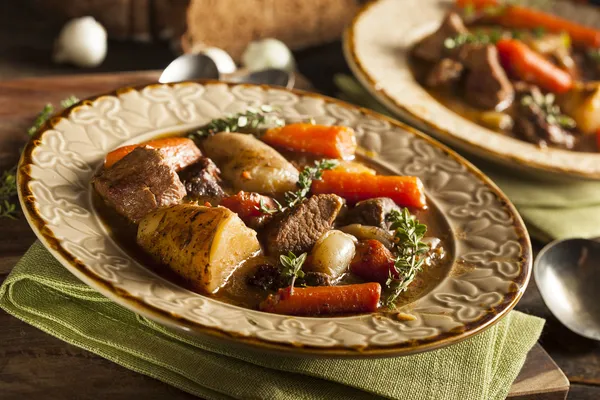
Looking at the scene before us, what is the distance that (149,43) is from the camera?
622 cm

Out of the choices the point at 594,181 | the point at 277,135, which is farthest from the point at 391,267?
the point at 594,181

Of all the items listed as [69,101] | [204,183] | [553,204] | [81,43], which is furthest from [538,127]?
[81,43]

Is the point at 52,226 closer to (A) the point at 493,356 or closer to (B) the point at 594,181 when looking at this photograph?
(A) the point at 493,356

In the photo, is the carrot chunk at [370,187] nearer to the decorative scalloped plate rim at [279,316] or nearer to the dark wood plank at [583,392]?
the decorative scalloped plate rim at [279,316]

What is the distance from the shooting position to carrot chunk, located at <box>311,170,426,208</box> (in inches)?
135

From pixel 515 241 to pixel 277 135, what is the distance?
1209 mm

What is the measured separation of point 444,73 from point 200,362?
10.6 feet

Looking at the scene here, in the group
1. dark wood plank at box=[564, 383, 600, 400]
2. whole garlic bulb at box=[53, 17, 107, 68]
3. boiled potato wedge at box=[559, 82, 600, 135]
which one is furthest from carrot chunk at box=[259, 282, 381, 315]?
whole garlic bulb at box=[53, 17, 107, 68]

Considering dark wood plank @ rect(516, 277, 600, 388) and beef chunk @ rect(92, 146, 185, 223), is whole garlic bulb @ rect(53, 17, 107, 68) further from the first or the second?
dark wood plank @ rect(516, 277, 600, 388)

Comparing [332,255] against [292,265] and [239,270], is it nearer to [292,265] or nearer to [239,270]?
[292,265]

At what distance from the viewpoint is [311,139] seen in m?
3.72

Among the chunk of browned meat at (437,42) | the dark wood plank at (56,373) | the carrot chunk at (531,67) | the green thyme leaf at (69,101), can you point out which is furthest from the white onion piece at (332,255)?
the carrot chunk at (531,67)

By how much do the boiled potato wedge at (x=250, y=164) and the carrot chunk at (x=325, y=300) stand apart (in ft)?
2.24

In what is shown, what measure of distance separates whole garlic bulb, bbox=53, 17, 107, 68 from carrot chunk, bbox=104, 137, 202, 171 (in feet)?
7.83
